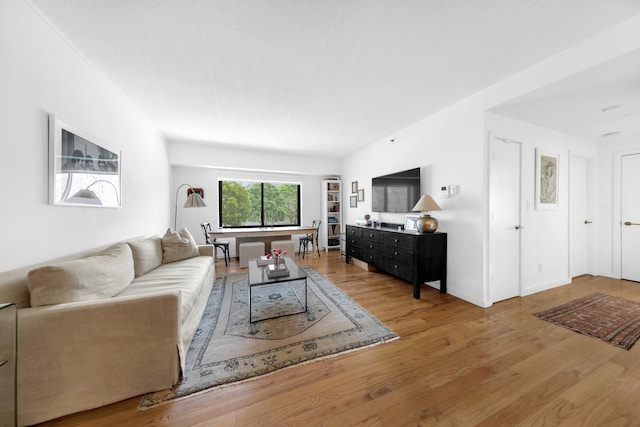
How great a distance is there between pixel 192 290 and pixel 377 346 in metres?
1.80

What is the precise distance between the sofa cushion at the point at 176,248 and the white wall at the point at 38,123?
0.56 m

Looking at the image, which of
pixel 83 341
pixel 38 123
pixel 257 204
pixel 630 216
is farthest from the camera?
pixel 257 204

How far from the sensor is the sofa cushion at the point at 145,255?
8.07 feet

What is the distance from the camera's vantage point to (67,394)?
126 centimetres

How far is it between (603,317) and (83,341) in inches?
185

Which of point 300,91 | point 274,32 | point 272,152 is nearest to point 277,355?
point 274,32

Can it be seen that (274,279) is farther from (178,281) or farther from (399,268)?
(399,268)

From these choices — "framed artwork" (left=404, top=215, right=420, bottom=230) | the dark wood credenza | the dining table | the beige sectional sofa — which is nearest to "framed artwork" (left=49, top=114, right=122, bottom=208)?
the beige sectional sofa

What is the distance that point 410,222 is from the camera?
3.57 m

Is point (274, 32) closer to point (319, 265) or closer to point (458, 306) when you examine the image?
point (458, 306)

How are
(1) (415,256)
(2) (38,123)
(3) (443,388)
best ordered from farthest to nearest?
(1) (415,256) → (2) (38,123) → (3) (443,388)

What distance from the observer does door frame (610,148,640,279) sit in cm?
364

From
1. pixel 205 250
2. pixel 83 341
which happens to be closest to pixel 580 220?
pixel 205 250

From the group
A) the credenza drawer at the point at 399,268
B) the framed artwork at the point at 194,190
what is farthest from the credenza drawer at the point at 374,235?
the framed artwork at the point at 194,190
